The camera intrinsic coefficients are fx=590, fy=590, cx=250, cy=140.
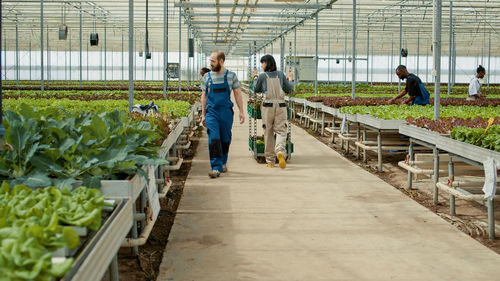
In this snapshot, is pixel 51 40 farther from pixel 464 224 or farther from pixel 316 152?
pixel 464 224

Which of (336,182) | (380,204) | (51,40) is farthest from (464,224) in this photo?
(51,40)

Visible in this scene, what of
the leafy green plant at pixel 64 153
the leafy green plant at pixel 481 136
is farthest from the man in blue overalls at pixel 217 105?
the leafy green plant at pixel 64 153

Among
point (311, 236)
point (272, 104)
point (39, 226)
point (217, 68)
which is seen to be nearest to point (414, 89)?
point (272, 104)

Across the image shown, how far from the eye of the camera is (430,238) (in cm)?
464

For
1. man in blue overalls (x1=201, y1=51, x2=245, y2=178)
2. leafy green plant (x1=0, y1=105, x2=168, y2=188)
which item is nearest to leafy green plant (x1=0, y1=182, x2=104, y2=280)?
leafy green plant (x1=0, y1=105, x2=168, y2=188)

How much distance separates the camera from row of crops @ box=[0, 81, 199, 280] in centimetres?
176

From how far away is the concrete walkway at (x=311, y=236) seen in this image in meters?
3.82

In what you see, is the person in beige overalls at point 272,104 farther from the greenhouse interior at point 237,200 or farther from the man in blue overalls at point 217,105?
the man in blue overalls at point 217,105

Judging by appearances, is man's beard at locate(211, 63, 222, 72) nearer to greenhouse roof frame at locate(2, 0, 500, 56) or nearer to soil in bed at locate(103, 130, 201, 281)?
soil in bed at locate(103, 130, 201, 281)

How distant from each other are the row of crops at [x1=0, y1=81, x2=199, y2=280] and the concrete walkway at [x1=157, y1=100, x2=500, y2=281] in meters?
0.87

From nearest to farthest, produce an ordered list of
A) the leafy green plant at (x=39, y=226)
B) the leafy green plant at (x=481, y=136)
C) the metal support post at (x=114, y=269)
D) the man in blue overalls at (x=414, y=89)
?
the leafy green plant at (x=39, y=226) < the metal support post at (x=114, y=269) < the leafy green plant at (x=481, y=136) < the man in blue overalls at (x=414, y=89)

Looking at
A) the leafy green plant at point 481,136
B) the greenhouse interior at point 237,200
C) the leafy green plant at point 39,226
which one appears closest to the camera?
the leafy green plant at point 39,226

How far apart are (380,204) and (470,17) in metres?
21.6

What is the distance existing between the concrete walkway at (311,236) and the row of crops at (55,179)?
2.85ft
